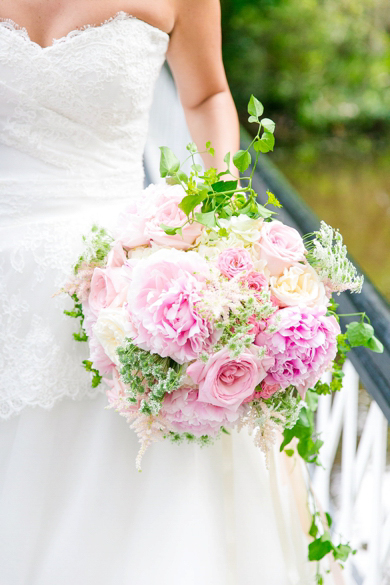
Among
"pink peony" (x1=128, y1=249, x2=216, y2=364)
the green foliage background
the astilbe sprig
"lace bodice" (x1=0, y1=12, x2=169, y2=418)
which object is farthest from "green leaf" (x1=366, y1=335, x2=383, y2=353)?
the green foliage background

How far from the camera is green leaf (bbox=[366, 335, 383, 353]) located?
4.15 ft

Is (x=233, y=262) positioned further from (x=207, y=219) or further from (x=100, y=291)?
(x=100, y=291)

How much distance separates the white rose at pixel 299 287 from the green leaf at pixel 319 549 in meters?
0.68

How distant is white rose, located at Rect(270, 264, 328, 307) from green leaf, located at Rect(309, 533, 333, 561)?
26.8 inches

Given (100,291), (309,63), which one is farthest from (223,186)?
(309,63)

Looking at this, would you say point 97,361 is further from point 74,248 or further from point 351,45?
point 351,45

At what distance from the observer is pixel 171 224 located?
1179mm

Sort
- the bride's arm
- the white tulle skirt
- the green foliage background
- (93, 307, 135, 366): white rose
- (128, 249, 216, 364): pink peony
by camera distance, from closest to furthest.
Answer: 1. (128, 249, 216, 364): pink peony
2. (93, 307, 135, 366): white rose
3. the white tulle skirt
4. the bride's arm
5. the green foliage background

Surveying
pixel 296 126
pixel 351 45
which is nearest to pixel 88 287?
pixel 296 126

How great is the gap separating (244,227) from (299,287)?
0.49ft

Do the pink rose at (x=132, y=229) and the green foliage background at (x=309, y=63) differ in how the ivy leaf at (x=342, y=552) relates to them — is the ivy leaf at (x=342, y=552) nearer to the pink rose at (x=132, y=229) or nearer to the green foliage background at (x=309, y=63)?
the pink rose at (x=132, y=229)

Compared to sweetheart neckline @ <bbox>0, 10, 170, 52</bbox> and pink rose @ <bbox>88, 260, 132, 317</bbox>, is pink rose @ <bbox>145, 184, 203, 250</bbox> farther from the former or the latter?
sweetheart neckline @ <bbox>0, 10, 170, 52</bbox>

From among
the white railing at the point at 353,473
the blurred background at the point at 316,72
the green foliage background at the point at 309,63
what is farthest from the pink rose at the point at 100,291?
the green foliage background at the point at 309,63

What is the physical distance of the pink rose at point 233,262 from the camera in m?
1.10
